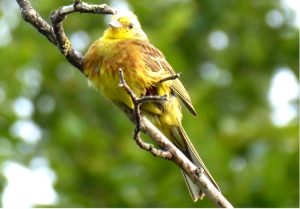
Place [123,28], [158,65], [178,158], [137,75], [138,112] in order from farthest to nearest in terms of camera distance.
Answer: [123,28]
[158,65]
[137,75]
[178,158]
[138,112]

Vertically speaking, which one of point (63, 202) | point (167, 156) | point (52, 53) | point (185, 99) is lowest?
point (167, 156)

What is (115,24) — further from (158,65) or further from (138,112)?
(138,112)

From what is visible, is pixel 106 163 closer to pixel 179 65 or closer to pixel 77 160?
pixel 77 160

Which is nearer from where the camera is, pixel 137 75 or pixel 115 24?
pixel 137 75

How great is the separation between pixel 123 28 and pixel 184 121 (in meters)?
3.87

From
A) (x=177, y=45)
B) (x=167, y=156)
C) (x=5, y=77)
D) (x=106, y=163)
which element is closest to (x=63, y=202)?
(x=106, y=163)

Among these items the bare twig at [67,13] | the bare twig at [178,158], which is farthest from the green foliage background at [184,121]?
the bare twig at [178,158]

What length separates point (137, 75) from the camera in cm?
446

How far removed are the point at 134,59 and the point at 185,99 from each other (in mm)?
317

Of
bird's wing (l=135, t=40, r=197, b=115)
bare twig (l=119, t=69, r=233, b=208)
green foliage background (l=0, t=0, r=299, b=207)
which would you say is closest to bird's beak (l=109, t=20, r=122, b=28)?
bird's wing (l=135, t=40, r=197, b=115)

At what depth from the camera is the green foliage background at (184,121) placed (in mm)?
8547

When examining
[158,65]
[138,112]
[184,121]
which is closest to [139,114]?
[138,112]

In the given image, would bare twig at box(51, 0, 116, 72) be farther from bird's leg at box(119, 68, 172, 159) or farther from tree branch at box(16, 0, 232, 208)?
bird's leg at box(119, 68, 172, 159)

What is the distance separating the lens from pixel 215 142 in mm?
8805
